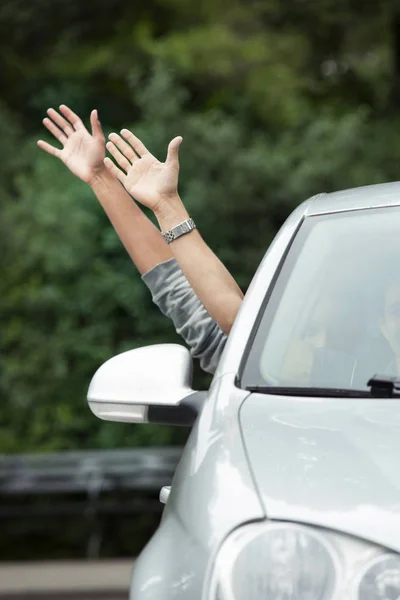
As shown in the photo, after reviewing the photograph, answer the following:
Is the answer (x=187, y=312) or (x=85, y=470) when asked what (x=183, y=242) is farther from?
(x=85, y=470)

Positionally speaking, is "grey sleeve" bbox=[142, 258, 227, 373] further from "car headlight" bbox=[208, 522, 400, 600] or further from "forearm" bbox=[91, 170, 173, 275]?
"car headlight" bbox=[208, 522, 400, 600]

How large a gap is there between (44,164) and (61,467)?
251cm

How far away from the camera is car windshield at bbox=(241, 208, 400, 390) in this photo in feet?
8.25

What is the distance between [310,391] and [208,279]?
34.5 inches

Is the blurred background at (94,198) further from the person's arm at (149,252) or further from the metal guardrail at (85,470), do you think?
the person's arm at (149,252)

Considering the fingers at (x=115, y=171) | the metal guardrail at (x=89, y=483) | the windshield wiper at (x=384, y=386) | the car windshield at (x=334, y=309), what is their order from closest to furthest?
the windshield wiper at (x=384, y=386) → the car windshield at (x=334, y=309) → the fingers at (x=115, y=171) → the metal guardrail at (x=89, y=483)

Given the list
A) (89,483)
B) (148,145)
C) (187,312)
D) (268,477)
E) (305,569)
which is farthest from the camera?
(89,483)

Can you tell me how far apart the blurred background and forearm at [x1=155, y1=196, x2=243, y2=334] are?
7.37 meters

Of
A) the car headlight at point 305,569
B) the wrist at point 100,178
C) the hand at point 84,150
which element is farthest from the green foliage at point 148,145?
the car headlight at point 305,569

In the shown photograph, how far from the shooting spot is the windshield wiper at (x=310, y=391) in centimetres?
237

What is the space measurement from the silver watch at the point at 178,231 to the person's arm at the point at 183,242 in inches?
0.5

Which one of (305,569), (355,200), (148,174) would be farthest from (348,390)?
(148,174)

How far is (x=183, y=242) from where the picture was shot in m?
3.28

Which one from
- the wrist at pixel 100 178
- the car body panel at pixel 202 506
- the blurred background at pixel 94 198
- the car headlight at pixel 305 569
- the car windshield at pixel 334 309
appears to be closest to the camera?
the car headlight at pixel 305 569
